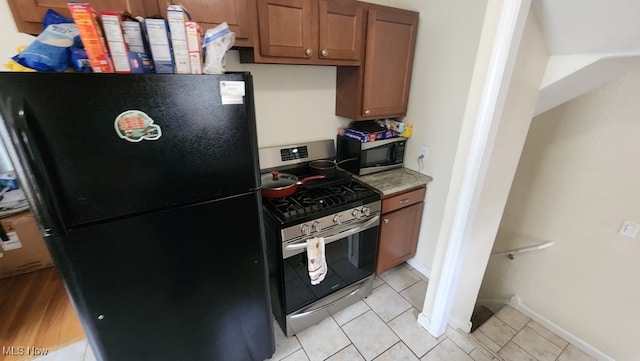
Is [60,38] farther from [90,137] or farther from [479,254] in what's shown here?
[479,254]

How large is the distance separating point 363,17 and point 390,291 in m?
2.09

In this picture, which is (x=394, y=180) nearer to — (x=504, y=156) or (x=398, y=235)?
(x=398, y=235)

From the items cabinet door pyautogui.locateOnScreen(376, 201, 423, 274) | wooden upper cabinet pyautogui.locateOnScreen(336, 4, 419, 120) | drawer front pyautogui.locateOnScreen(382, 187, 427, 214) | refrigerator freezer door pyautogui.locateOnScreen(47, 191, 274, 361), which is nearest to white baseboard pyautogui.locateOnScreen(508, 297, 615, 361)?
cabinet door pyautogui.locateOnScreen(376, 201, 423, 274)

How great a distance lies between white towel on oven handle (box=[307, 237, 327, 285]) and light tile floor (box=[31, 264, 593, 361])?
459mm

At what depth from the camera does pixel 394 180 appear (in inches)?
79.3

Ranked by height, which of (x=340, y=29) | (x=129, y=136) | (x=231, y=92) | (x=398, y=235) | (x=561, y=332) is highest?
(x=340, y=29)

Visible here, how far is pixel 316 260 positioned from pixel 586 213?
72.7 inches

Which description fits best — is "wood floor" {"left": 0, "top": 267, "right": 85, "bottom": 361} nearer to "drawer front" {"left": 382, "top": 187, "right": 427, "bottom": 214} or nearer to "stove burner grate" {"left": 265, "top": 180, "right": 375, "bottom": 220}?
"stove burner grate" {"left": 265, "top": 180, "right": 375, "bottom": 220}

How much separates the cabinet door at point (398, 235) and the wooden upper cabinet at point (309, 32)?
1.19 metres

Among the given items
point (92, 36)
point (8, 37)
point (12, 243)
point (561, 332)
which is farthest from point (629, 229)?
point (12, 243)

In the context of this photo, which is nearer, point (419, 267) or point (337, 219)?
point (337, 219)

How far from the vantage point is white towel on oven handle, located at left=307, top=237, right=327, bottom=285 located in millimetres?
1533

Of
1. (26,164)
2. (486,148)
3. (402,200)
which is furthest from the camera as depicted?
(402,200)

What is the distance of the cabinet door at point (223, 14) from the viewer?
120cm
